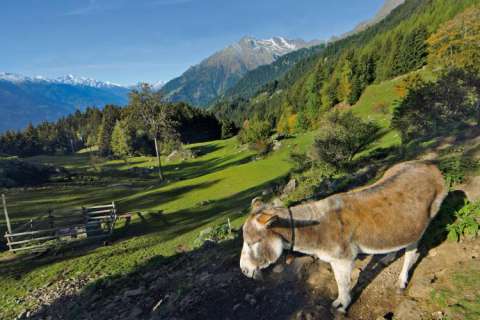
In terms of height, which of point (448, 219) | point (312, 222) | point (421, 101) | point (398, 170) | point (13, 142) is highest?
point (13, 142)

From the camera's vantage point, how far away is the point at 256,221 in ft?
13.1

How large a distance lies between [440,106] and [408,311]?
21.6 m

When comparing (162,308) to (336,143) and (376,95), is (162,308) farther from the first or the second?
(376,95)

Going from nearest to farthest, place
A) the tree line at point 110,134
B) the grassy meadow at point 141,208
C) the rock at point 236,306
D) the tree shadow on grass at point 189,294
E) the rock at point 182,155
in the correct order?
the tree shadow on grass at point 189,294, the rock at point 236,306, the grassy meadow at point 141,208, the rock at point 182,155, the tree line at point 110,134

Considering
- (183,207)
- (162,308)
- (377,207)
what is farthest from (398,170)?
(183,207)

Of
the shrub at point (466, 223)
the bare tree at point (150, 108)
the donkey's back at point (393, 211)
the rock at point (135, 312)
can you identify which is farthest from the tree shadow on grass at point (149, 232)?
the bare tree at point (150, 108)

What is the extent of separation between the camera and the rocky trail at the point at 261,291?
4636mm

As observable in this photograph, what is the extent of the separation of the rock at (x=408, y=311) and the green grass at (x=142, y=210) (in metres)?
11.3

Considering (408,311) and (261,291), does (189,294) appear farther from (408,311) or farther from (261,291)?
(408,311)

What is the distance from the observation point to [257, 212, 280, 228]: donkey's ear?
3.82 metres

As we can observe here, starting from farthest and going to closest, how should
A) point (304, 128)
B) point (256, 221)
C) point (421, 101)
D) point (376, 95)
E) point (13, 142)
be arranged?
point (13, 142) < point (304, 128) < point (376, 95) < point (421, 101) < point (256, 221)

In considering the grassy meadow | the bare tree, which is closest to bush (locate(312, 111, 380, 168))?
the grassy meadow

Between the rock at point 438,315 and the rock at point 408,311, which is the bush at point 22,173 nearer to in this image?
the rock at point 408,311

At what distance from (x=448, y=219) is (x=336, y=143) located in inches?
678
